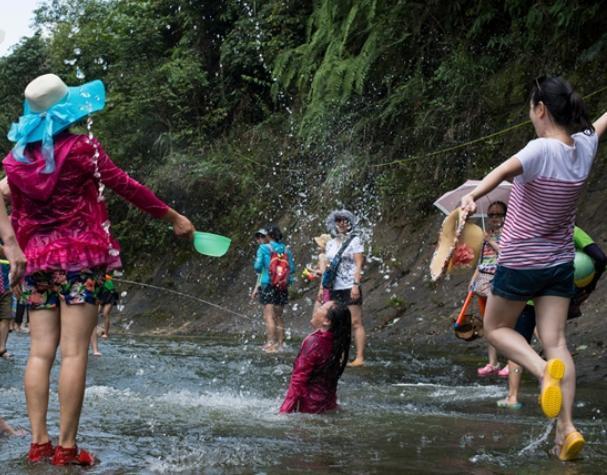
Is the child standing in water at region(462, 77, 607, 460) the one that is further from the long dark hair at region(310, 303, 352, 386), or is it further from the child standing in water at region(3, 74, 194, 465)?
the child standing in water at region(3, 74, 194, 465)

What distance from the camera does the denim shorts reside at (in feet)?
17.3

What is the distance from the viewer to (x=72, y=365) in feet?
15.7

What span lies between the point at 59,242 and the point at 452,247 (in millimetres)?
2053

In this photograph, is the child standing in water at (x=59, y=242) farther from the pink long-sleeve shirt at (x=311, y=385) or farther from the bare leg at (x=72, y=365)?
the pink long-sleeve shirt at (x=311, y=385)

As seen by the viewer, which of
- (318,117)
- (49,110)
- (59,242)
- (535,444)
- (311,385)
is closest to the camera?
(59,242)

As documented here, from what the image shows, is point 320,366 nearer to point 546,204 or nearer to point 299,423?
point 299,423

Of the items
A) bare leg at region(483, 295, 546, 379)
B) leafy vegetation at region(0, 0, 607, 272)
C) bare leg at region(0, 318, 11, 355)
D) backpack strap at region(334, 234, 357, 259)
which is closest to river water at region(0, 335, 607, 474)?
bare leg at region(483, 295, 546, 379)

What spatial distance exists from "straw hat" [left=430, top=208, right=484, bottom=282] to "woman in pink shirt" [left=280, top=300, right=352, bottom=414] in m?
1.47

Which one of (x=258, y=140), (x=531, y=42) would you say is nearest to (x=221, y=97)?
(x=258, y=140)

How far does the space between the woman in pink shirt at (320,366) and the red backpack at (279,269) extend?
6.48m

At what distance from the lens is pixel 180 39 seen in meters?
27.0

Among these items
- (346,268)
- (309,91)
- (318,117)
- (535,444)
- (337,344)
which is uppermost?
(309,91)

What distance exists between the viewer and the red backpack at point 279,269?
13.8 metres

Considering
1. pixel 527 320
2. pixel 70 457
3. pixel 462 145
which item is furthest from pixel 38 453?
Answer: pixel 462 145
